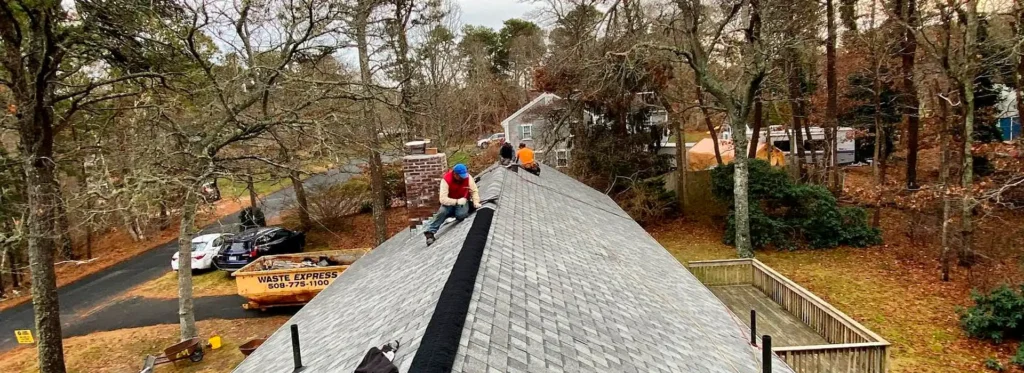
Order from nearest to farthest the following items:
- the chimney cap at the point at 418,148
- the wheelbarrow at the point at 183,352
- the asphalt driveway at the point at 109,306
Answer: the wheelbarrow at the point at 183,352 < the chimney cap at the point at 418,148 < the asphalt driveway at the point at 109,306

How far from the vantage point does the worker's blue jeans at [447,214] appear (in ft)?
26.7

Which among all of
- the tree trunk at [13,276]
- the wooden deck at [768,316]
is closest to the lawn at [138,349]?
the tree trunk at [13,276]

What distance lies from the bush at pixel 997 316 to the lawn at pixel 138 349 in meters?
16.8

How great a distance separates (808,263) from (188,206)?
19.1 metres

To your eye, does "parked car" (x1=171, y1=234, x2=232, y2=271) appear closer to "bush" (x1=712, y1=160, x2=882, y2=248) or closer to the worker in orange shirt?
the worker in orange shirt

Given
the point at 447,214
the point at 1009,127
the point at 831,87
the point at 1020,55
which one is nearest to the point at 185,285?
the point at 447,214

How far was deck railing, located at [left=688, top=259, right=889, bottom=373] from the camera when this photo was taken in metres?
9.13

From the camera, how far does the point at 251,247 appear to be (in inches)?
779

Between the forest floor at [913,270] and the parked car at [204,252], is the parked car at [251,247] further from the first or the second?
the forest floor at [913,270]

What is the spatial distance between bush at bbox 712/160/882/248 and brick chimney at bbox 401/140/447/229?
46.3 ft

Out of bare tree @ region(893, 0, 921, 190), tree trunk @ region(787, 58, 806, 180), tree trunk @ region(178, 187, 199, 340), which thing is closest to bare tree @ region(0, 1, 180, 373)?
tree trunk @ region(178, 187, 199, 340)

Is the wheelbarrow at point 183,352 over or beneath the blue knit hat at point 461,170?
beneath

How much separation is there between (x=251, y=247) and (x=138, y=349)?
6.28 m

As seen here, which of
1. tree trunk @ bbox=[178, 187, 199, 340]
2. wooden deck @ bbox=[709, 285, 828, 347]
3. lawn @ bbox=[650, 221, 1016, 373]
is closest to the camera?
wooden deck @ bbox=[709, 285, 828, 347]
